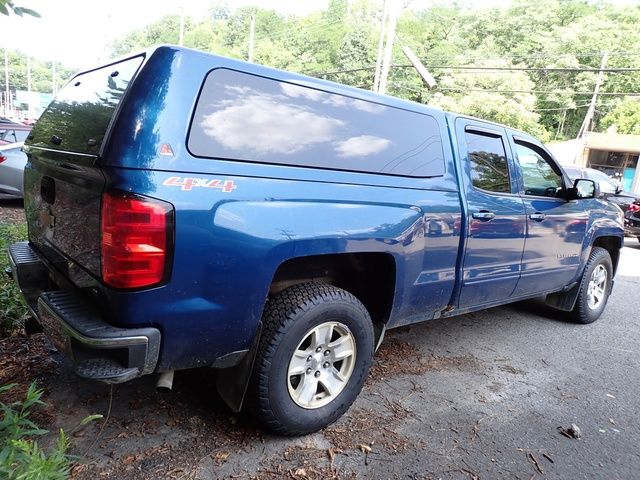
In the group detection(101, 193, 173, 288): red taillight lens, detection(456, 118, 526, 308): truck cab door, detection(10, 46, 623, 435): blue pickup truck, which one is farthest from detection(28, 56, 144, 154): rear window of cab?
detection(456, 118, 526, 308): truck cab door

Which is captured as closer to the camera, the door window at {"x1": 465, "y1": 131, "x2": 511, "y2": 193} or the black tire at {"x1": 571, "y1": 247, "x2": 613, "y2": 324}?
the door window at {"x1": 465, "y1": 131, "x2": 511, "y2": 193}

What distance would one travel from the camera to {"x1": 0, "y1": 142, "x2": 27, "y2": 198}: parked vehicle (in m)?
7.93

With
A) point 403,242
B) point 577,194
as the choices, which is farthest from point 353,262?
point 577,194

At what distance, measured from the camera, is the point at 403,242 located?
9.42 ft

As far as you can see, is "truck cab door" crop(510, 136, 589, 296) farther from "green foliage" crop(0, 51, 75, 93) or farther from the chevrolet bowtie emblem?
"green foliage" crop(0, 51, 75, 93)

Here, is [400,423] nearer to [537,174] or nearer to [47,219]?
[47,219]

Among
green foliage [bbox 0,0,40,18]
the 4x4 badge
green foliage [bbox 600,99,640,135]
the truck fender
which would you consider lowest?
the truck fender

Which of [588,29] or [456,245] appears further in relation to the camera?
[588,29]

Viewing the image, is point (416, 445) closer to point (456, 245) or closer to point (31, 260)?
point (456, 245)

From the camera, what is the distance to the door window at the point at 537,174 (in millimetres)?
4051

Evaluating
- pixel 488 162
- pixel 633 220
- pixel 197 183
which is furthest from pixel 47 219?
pixel 633 220

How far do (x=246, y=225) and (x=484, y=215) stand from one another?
1986 millimetres

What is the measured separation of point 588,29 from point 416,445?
41.1m

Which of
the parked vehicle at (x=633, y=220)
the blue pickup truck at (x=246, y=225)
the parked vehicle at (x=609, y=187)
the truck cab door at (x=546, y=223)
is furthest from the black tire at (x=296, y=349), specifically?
the parked vehicle at (x=609, y=187)
